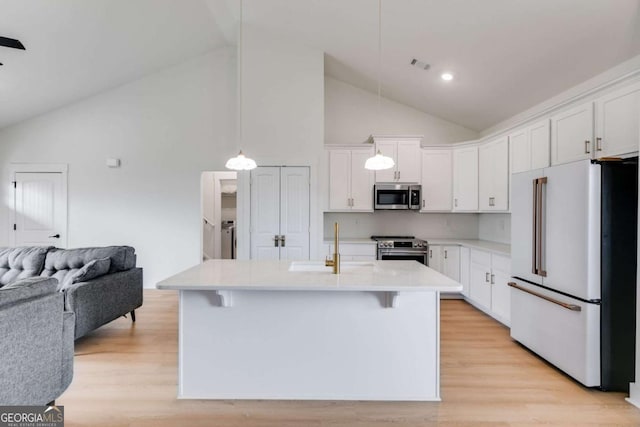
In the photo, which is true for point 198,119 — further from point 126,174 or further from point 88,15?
point 88,15

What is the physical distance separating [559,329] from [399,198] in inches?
106

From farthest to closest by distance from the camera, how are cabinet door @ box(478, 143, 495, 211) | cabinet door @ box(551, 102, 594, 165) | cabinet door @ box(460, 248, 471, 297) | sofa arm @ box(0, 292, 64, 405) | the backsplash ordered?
the backsplash → cabinet door @ box(460, 248, 471, 297) → cabinet door @ box(478, 143, 495, 211) → cabinet door @ box(551, 102, 594, 165) → sofa arm @ box(0, 292, 64, 405)

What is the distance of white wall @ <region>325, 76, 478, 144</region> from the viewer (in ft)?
18.0

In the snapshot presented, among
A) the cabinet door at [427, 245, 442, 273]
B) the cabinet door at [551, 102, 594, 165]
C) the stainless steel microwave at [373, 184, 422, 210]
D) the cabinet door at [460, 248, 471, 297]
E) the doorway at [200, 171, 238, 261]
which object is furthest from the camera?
the doorway at [200, 171, 238, 261]

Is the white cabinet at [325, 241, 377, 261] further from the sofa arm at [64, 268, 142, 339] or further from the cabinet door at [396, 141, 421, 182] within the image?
the sofa arm at [64, 268, 142, 339]

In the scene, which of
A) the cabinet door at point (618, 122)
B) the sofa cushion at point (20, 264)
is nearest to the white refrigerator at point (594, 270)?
the cabinet door at point (618, 122)

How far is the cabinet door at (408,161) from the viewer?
16.5ft

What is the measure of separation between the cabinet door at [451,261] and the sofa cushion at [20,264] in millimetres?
4925

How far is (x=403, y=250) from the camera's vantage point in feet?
15.5

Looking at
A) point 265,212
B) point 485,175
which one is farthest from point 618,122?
point 265,212

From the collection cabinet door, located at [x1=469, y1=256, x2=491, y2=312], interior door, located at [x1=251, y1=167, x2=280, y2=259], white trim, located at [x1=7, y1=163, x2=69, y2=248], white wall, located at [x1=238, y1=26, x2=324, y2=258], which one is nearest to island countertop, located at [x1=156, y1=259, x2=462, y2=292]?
cabinet door, located at [x1=469, y1=256, x2=491, y2=312]

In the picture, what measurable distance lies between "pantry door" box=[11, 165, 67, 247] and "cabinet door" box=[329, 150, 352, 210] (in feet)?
14.5

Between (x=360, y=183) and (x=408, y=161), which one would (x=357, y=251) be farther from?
(x=408, y=161)

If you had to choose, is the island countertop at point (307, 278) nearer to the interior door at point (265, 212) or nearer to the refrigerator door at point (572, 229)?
the refrigerator door at point (572, 229)
